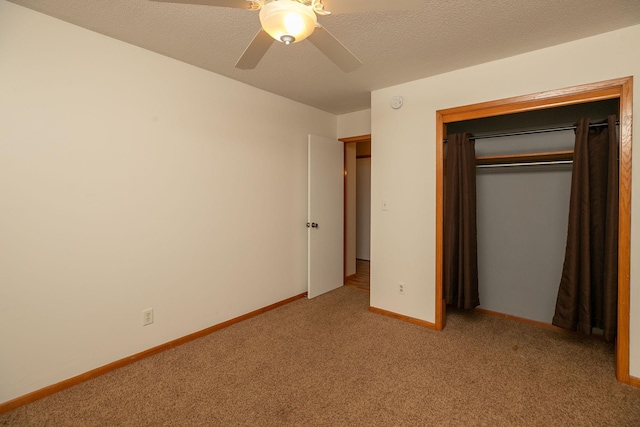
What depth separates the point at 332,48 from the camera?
1540 millimetres

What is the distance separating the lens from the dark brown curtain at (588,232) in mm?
2334

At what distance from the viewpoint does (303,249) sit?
381 centimetres

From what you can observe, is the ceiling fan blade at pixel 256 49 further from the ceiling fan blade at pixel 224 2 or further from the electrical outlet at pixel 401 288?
the electrical outlet at pixel 401 288

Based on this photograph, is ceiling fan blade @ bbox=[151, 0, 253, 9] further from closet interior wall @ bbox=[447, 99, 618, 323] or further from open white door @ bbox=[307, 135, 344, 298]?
closet interior wall @ bbox=[447, 99, 618, 323]

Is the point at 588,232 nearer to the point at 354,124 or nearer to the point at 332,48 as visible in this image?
the point at 332,48

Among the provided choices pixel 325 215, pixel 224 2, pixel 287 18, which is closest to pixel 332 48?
pixel 287 18

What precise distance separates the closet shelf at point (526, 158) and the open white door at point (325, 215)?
1.70 metres

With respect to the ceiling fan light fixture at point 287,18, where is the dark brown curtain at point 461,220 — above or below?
below

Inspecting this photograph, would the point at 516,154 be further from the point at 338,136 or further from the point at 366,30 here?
the point at 338,136

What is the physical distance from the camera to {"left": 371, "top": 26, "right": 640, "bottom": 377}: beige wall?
6.86 ft

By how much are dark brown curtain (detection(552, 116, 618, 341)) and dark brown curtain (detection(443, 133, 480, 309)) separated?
719mm

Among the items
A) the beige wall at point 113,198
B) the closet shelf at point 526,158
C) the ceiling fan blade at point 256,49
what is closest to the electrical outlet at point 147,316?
the beige wall at point 113,198

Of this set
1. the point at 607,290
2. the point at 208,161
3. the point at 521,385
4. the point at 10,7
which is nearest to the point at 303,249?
the point at 208,161

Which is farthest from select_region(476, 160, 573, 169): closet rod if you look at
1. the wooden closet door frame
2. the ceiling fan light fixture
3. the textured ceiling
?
the ceiling fan light fixture
